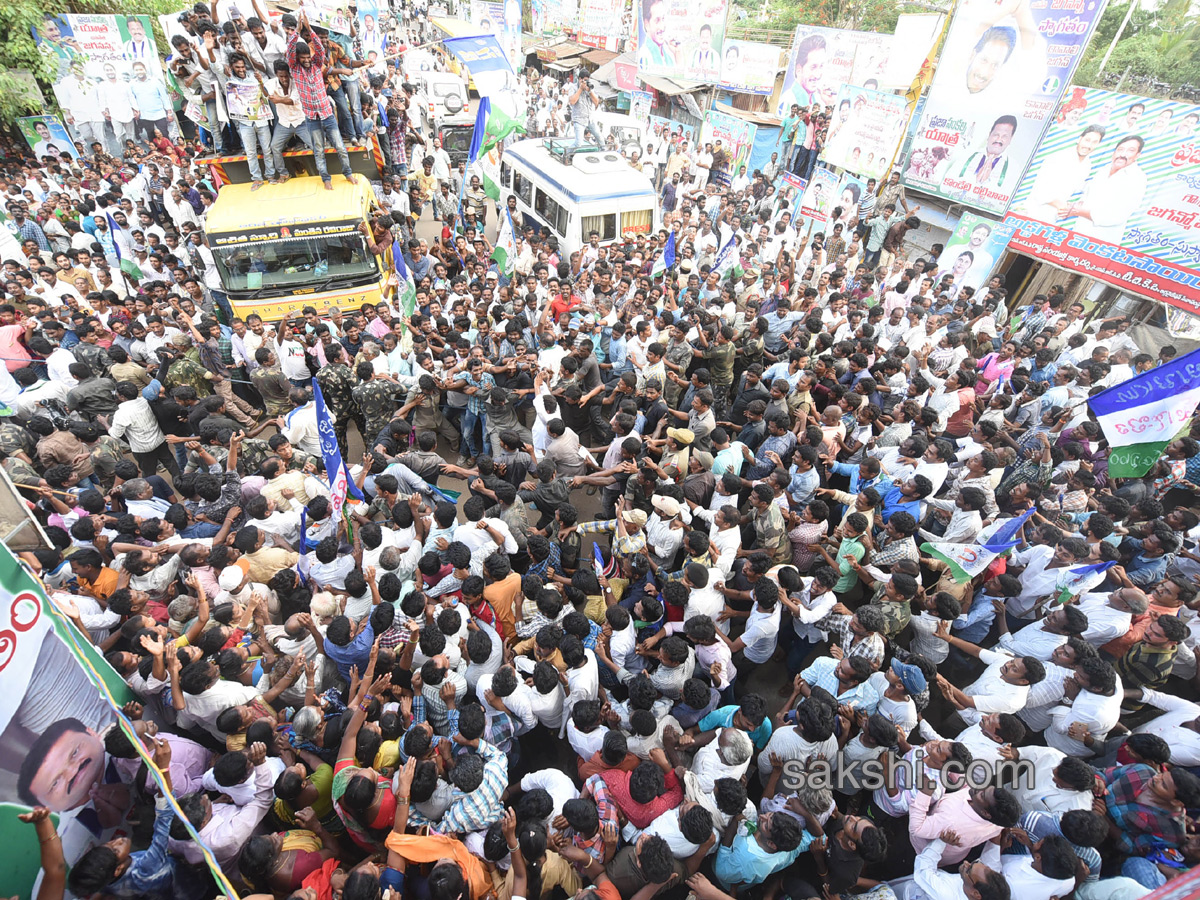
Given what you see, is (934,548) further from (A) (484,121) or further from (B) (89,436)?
(A) (484,121)

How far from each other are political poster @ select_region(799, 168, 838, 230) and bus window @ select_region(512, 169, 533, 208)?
5.33 m

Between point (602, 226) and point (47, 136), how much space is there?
516 inches

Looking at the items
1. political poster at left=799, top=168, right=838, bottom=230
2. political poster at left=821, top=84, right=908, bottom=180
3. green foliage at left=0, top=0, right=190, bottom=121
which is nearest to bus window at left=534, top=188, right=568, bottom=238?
political poster at left=799, top=168, right=838, bottom=230

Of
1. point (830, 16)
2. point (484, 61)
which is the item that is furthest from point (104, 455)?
point (830, 16)

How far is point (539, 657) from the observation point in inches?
139

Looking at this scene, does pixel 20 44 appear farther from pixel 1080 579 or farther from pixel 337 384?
pixel 1080 579

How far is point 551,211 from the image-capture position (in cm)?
1090

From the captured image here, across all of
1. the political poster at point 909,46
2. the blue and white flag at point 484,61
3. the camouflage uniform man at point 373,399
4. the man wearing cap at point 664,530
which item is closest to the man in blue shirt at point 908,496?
the man wearing cap at point 664,530

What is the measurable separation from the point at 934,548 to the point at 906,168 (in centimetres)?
1145

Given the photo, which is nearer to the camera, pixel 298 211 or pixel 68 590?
pixel 68 590

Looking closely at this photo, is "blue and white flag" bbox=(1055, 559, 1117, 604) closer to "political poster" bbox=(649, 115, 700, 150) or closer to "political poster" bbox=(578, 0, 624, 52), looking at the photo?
"political poster" bbox=(649, 115, 700, 150)

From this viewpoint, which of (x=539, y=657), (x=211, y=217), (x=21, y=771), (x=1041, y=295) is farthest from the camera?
(x=1041, y=295)

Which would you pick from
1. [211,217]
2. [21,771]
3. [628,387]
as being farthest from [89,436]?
[628,387]

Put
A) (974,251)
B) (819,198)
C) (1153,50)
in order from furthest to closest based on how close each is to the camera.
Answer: (1153,50) < (819,198) < (974,251)
